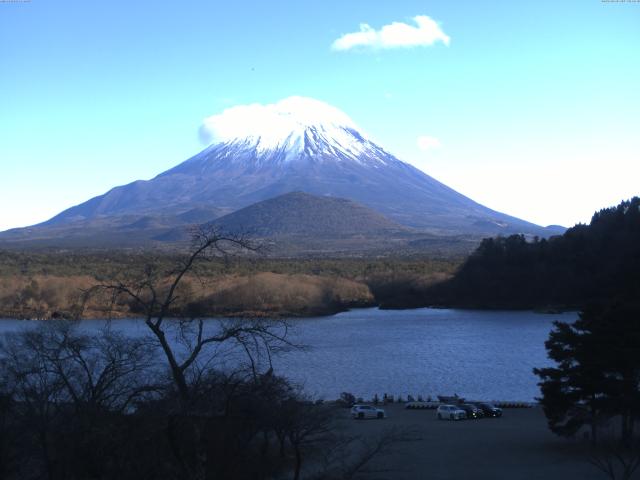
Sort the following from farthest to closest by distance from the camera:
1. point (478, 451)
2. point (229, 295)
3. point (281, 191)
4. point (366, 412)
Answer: point (281, 191)
point (229, 295)
point (366, 412)
point (478, 451)

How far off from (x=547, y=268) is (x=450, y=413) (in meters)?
35.3

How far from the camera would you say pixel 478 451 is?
13.1m

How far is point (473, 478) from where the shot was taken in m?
11.2

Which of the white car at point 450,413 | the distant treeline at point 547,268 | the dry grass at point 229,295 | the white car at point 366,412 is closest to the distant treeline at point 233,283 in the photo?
the dry grass at point 229,295

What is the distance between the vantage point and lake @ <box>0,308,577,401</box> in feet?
71.3

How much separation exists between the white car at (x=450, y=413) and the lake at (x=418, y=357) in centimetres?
248

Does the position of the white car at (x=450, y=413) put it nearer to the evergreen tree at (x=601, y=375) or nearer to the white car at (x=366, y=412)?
the white car at (x=366, y=412)

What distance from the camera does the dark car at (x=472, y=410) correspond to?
16750 mm

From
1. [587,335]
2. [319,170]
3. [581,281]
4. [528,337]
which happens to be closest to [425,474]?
[587,335]

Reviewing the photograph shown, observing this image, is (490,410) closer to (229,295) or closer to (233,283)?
(229,295)

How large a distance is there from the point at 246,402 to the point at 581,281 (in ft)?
141

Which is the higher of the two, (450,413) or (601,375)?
(601,375)

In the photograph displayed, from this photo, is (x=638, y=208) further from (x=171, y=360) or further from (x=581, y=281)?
(x=171, y=360)

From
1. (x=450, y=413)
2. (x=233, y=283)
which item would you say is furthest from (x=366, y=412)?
(x=233, y=283)
